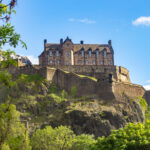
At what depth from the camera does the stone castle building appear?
85.7 metres

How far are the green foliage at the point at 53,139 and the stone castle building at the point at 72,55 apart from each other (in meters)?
32.8

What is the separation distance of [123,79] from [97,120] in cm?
2564

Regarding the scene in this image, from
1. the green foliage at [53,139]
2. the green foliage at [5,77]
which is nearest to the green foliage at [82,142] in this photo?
the green foliage at [53,139]

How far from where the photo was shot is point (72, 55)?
86.8 m

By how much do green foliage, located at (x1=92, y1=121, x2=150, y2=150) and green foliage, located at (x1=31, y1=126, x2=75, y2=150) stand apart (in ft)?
51.6

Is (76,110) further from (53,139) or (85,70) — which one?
(85,70)

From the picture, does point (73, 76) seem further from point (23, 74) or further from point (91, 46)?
point (91, 46)

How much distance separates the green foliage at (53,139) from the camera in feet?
174

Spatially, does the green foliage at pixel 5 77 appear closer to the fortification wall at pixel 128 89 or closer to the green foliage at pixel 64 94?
the fortification wall at pixel 128 89

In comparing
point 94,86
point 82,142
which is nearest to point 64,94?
point 94,86

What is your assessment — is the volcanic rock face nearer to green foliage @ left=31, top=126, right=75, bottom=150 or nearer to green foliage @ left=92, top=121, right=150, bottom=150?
green foliage @ left=31, top=126, right=75, bottom=150

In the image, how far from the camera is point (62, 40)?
297ft

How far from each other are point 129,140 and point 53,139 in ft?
69.8

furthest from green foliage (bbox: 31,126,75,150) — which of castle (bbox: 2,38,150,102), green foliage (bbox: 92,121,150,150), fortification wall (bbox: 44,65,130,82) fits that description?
fortification wall (bbox: 44,65,130,82)
